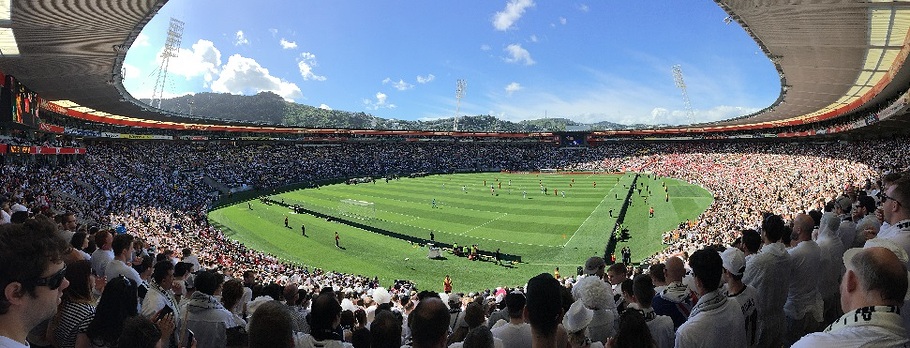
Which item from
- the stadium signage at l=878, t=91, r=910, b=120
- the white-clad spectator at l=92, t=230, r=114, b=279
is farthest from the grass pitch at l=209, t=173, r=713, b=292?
the white-clad spectator at l=92, t=230, r=114, b=279

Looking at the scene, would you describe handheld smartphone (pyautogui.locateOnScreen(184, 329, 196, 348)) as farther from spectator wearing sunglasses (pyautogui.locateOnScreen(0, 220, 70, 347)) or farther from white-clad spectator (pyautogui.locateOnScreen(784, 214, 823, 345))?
white-clad spectator (pyautogui.locateOnScreen(784, 214, 823, 345))

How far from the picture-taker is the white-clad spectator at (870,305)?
2297 mm

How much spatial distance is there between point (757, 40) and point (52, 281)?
25.4m

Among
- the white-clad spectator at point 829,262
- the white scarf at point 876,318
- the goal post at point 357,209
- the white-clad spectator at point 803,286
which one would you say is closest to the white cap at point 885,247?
the white scarf at point 876,318

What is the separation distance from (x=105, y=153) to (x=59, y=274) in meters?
56.9

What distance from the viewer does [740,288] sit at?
14.5 ft

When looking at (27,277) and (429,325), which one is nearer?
(27,277)

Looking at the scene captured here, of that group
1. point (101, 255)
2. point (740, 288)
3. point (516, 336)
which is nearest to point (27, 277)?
point (516, 336)

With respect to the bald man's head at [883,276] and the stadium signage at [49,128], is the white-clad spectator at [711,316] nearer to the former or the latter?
the bald man's head at [883,276]

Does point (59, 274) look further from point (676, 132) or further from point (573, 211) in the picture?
point (676, 132)

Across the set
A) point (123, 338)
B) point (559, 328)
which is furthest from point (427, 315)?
point (123, 338)

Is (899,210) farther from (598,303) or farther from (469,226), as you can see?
(469,226)

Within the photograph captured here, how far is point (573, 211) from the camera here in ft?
120

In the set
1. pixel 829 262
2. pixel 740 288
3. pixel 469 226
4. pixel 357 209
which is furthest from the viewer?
pixel 357 209
